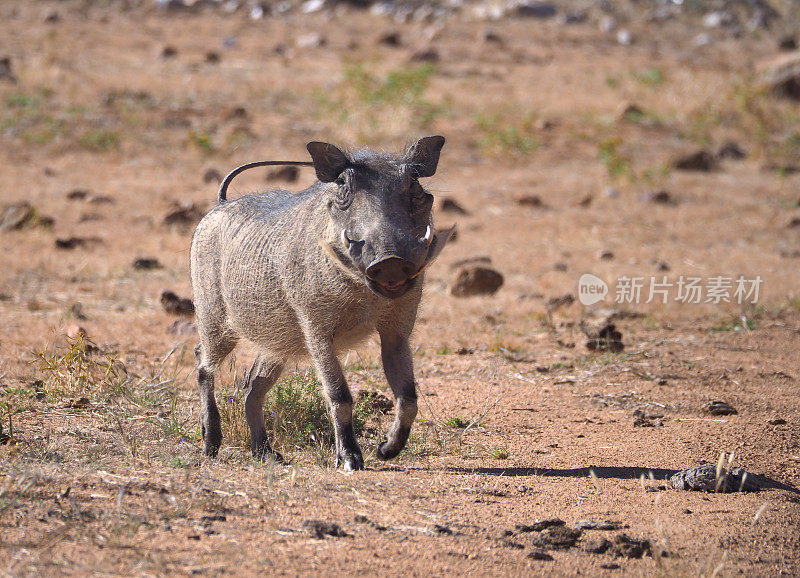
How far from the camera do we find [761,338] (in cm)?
602

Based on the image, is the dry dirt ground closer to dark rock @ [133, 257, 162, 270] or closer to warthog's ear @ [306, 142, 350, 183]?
dark rock @ [133, 257, 162, 270]

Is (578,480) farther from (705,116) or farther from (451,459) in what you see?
(705,116)

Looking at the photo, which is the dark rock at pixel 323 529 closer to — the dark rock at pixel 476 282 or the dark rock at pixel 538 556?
the dark rock at pixel 538 556

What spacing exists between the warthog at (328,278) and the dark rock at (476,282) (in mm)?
2773

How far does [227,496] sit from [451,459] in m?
1.24

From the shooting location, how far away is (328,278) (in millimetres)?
3650

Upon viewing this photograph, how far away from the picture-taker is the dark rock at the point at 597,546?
2.85m

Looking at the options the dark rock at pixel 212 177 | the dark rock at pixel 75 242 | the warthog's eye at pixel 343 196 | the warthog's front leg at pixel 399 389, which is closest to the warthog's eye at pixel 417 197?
the warthog's eye at pixel 343 196

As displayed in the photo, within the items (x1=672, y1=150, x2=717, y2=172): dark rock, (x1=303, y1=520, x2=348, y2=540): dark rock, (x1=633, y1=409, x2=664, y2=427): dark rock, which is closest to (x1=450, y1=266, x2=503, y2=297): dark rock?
(x1=633, y1=409, x2=664, y2=427): dark rock

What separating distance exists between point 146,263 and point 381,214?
443 centimetres

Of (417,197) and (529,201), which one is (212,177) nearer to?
(529,201)

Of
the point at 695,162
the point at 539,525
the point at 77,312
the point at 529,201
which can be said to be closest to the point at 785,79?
the point at 695,162

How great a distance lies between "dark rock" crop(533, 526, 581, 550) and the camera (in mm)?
2873

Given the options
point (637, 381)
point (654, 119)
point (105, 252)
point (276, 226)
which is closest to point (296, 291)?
point (276, 226)
